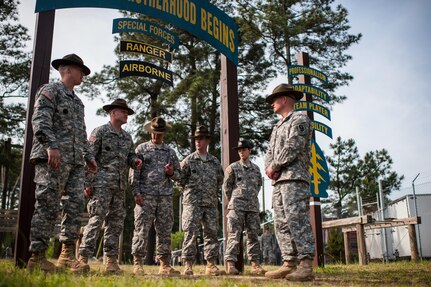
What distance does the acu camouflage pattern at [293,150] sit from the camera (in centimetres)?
465

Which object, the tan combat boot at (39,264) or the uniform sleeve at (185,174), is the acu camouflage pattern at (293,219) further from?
the tan combat boot at (39,264)

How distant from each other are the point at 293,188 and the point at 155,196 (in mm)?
2108

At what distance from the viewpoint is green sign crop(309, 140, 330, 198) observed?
7.89 meters

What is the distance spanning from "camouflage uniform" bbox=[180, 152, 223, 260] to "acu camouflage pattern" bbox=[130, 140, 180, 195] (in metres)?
0.31

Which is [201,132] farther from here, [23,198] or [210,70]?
[210,70]

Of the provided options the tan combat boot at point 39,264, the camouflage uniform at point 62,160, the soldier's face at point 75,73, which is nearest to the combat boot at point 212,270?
the camouflage uniform at point 62,160

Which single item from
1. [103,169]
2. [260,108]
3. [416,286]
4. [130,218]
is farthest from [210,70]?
[130,218]

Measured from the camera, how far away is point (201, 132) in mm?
6434

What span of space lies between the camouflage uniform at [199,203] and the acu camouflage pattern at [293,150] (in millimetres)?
1591

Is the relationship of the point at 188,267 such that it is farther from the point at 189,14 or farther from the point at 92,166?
the point at 189,14

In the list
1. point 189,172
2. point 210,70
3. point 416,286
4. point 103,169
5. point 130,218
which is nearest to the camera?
point 416,286

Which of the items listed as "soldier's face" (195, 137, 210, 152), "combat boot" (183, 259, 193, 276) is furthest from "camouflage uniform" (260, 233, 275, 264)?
"combat boot" (183, 259, 193, 276)

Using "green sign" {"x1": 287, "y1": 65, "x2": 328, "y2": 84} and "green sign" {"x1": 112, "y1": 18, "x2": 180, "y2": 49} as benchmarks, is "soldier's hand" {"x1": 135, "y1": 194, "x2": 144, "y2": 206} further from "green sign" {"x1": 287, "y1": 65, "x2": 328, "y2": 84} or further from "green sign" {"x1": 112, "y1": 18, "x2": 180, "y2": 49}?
"green sign" {"x1": 287, "y1": 65, "x2": 328, "y2": 84}

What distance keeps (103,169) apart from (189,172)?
1504 mm
